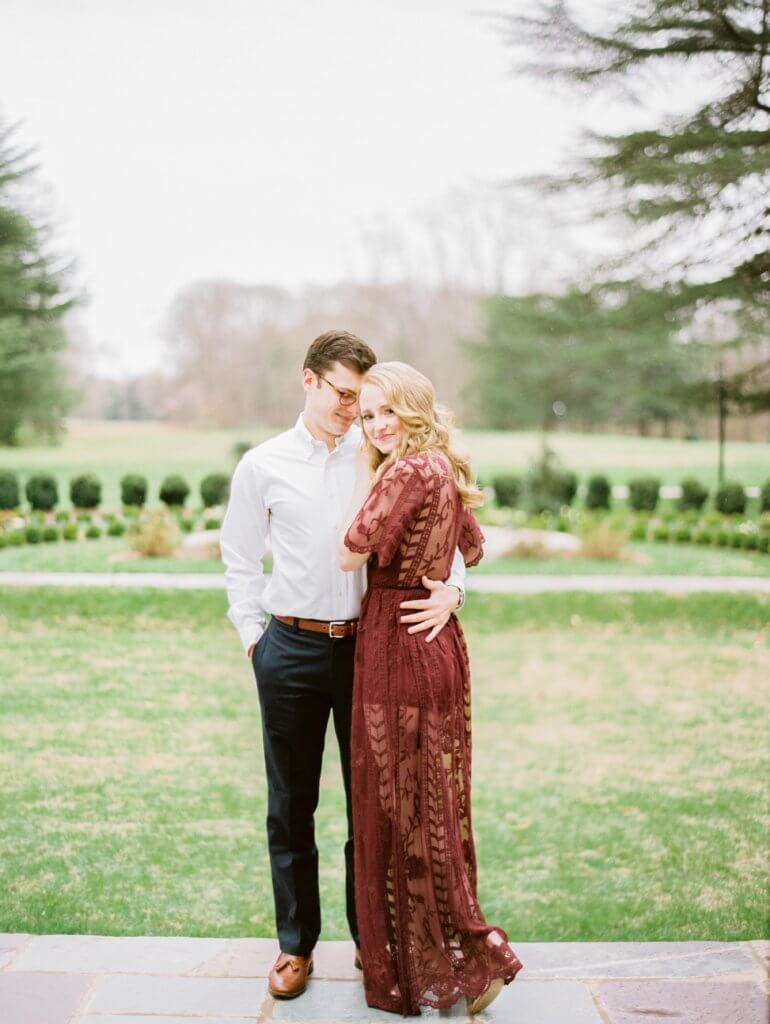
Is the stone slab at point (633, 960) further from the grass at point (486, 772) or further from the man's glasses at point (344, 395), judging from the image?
the man's glasses at point (344, 395)

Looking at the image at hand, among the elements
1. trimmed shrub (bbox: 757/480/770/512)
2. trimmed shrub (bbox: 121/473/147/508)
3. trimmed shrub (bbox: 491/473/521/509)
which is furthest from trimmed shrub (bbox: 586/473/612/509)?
trimmed shrub (bbox: 121/473/147/508)

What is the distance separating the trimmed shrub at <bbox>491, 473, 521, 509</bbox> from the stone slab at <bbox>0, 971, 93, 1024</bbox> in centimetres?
1200

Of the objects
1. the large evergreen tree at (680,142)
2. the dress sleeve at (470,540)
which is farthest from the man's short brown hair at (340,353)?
the large evergreen tree at (680,142)

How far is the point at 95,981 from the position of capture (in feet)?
7.90

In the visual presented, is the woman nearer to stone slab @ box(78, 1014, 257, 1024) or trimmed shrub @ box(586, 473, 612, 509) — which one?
stone slab @ box(78, 1014, 257, 1024)

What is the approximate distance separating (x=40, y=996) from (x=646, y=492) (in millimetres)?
12862

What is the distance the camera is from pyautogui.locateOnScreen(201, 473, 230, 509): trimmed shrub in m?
13.6

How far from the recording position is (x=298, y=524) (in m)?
2.32

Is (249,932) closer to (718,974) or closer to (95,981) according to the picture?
(95,981)

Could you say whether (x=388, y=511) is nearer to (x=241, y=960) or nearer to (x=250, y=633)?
(x=250, y=633)

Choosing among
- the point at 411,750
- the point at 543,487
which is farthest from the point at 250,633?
the point at 543,487

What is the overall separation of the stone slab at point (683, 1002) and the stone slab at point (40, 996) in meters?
1.20

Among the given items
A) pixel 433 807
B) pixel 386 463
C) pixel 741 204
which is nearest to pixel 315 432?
pixel 386 463

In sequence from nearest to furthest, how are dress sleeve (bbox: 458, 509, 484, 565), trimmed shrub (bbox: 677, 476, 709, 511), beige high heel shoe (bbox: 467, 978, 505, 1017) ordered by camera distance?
beige high heel shoe (bbox: 467, 978, 505, 1017) < dress sleeve (bbox: 458, 509, 484, 565) < trimmed shrub (bbox: 677, 476, 709, 511)
